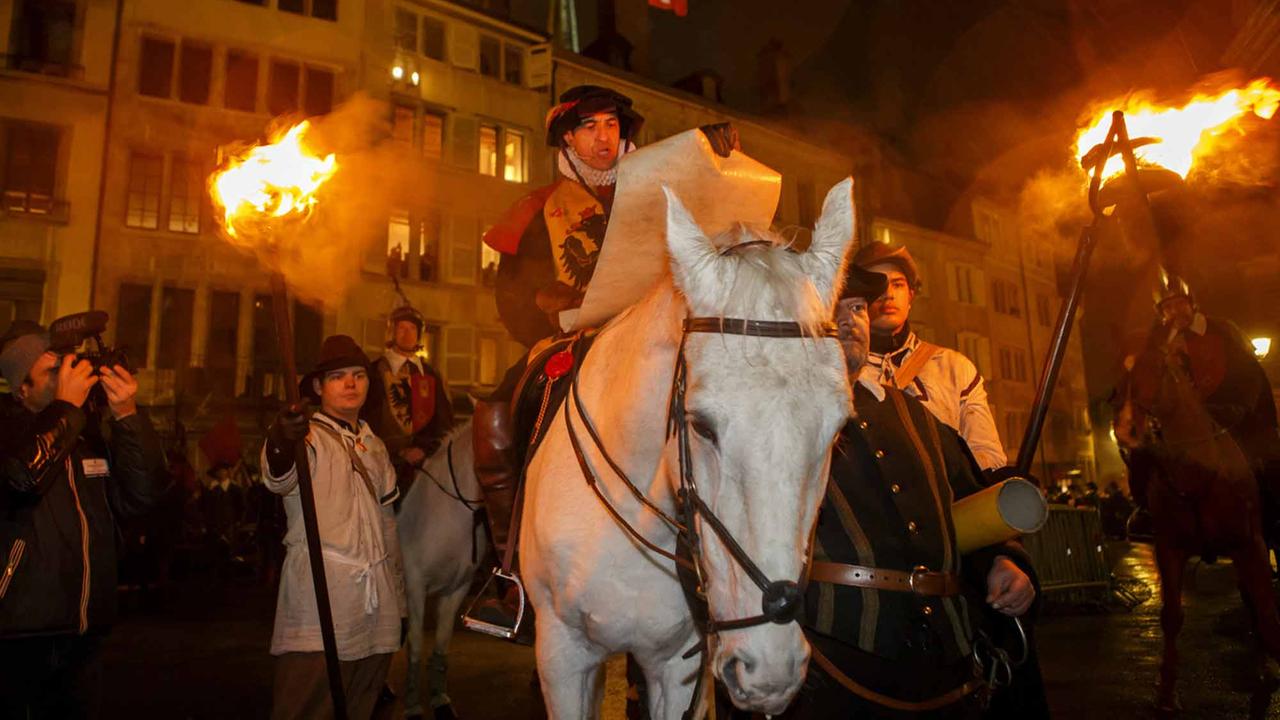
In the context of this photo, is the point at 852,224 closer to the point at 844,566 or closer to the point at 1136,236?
the point at 844,566

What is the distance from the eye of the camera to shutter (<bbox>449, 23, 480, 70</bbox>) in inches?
1083

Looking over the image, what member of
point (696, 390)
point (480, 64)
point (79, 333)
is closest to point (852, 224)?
point (696, 390)

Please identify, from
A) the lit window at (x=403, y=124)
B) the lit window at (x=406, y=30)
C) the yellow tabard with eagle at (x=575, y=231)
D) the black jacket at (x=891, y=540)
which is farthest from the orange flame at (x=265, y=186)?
the lit window at (x=406, y=30)

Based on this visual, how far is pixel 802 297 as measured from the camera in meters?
2.12

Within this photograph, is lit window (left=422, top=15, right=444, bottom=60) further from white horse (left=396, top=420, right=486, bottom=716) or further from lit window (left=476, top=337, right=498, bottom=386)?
white horse (left=396, top=420, right=486, bottom=716)

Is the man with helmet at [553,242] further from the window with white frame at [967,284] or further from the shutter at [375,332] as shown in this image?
the window with white frame at [967,284]

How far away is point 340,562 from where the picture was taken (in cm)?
441

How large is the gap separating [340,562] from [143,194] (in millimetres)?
23421

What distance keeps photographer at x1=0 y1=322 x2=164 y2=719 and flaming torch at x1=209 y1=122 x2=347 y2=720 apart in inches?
37.4

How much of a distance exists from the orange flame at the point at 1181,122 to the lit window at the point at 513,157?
83.5 feet

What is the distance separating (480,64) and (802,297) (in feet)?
95.8

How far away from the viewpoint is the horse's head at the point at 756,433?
1851mm

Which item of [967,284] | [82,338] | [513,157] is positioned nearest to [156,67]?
[513,157]

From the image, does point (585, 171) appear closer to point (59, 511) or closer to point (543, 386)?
point (543, 386)
